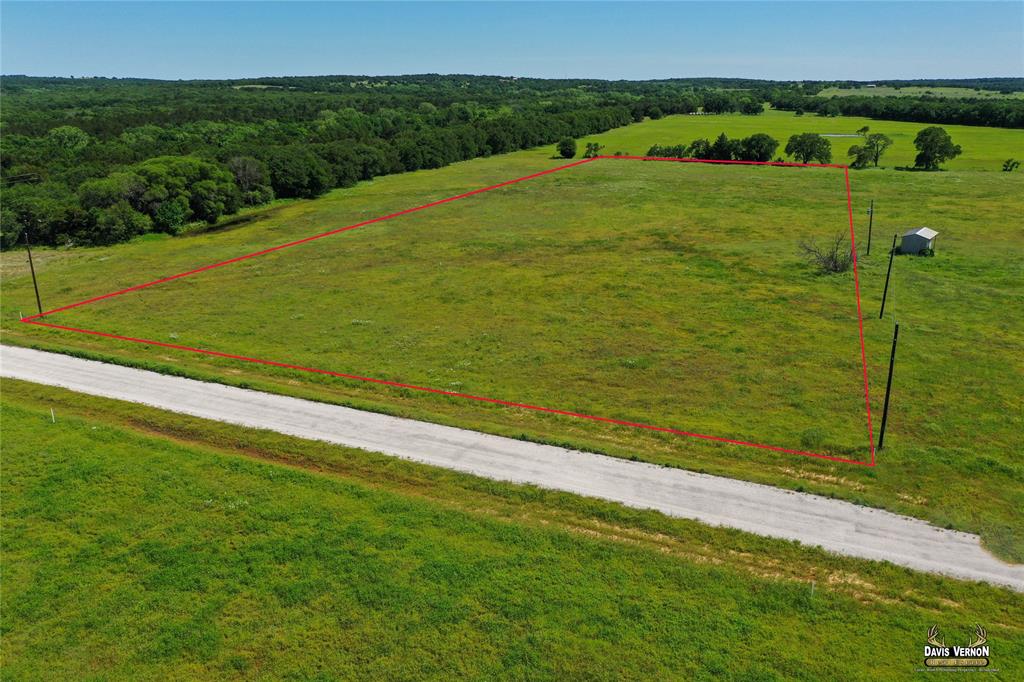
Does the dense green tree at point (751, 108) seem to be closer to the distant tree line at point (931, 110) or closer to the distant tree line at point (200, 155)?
the distant tree line at point (931, 110)

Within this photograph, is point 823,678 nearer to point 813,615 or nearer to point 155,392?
point 813,615

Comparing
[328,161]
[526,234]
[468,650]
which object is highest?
[328,161]

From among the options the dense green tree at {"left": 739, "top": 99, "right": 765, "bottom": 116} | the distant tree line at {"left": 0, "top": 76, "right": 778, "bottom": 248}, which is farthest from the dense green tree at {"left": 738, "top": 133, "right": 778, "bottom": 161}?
the dense green tree at {"left": 739, "top": 99, "right": 765, "bottom": 116}

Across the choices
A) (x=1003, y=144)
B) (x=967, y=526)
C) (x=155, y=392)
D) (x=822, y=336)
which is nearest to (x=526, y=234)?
(x=822, y=336)

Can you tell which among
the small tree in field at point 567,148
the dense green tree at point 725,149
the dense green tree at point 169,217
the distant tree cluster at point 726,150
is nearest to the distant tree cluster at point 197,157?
the dense green tree at point 169,217

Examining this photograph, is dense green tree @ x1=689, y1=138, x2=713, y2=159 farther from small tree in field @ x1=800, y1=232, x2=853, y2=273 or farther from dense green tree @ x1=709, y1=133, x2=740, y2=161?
small tree in field @ x1=800, y1=232, x2=853, y2=273

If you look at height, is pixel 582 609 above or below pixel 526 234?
below
